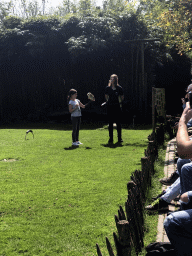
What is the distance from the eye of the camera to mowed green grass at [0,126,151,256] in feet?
12.0

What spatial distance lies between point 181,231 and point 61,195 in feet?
10.6

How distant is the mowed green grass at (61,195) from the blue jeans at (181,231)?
1.32 m

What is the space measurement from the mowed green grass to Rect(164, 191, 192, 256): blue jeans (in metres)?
1.32

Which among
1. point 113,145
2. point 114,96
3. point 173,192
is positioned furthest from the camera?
point 113,145

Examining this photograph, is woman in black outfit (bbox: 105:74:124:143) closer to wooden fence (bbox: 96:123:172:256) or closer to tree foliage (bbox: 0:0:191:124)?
wooden fence (bbox: 96:123:172:256)

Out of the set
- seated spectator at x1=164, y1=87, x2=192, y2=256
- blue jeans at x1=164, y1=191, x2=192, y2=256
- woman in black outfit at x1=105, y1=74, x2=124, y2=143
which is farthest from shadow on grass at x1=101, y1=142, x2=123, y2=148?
blue jeans at x1=164, y1=191, x2=192, y2=256

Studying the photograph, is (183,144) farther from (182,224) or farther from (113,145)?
(113,145)

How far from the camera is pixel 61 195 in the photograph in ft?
17.2

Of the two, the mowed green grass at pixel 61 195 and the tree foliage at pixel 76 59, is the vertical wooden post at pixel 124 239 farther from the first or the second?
the tree foliage at pixel 76 59

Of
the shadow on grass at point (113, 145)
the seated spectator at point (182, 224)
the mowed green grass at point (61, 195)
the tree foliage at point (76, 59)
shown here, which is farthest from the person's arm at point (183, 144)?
the tree foliage at point (76, 59)

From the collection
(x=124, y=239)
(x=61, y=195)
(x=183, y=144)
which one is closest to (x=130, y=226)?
(x=124, y=239)

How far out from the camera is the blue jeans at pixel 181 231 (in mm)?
2268

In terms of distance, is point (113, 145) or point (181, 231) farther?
point (113, 145)

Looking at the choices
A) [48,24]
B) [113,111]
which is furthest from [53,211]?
[48,24]
